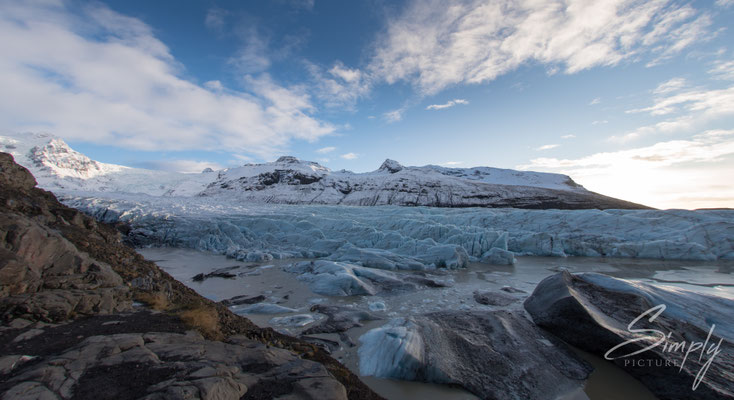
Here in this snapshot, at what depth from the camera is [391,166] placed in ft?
353

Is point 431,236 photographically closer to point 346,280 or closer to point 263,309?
point 346,280

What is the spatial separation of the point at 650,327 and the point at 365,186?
74371mm

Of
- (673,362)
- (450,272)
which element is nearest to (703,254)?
(450,272)

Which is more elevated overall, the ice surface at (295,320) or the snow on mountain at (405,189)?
the snow on mountain at (405,189)

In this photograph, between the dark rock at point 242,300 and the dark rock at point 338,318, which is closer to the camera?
the dark rock at point 338,318

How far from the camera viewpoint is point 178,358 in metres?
3.19

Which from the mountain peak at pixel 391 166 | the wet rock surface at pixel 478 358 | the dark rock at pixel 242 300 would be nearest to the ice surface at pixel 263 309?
the dark rock at pixel 242 300

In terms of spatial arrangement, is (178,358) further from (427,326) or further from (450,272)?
(450,272)

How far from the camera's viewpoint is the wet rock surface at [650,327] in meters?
4.25

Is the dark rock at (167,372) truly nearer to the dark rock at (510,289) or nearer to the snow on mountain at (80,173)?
the dark rock at (510,289)

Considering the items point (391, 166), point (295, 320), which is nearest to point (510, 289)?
point (295, 320)

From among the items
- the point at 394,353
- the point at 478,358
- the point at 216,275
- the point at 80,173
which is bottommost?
the point at 216,275

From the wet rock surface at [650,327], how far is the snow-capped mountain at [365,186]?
5530cm

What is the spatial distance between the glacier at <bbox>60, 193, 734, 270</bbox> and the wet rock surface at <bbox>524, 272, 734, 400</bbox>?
22.4 feet
